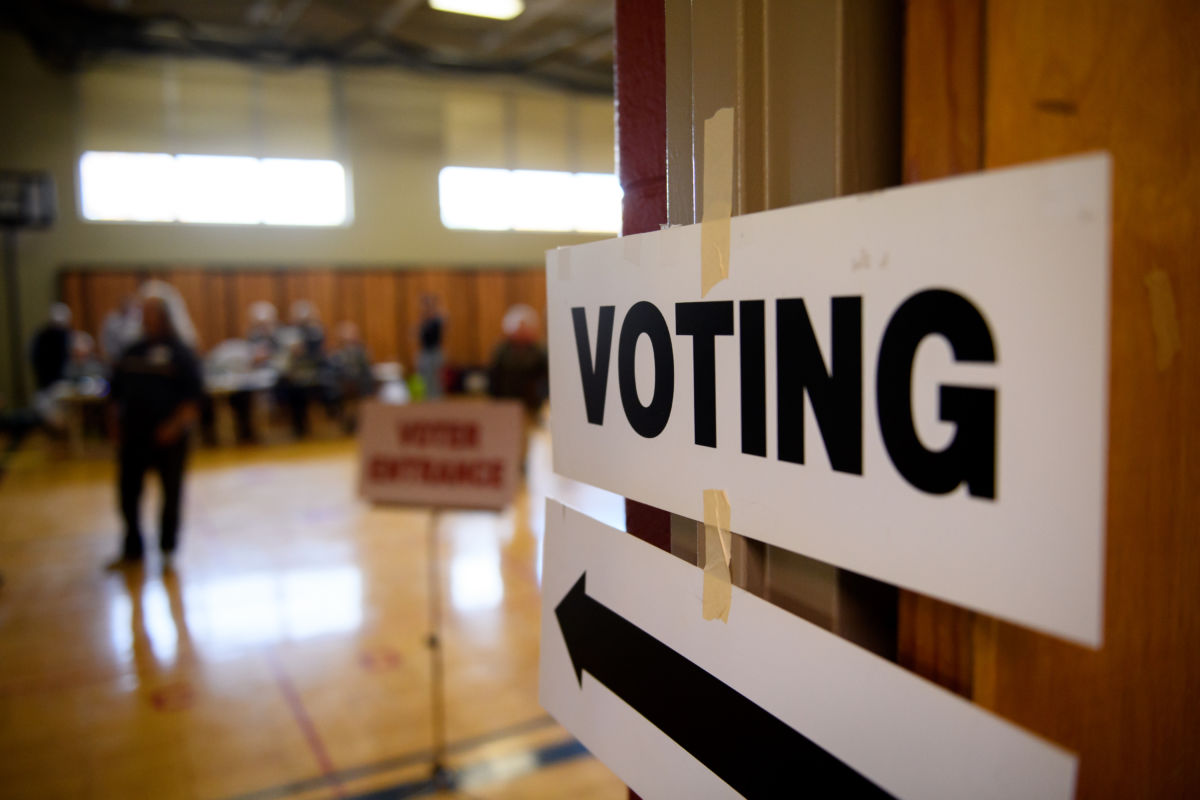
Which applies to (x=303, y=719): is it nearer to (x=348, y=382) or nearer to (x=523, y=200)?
(x=348, y=382)

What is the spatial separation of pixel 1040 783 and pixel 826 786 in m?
0.21

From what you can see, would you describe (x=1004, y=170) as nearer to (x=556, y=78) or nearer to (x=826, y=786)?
(x=826, y=786)

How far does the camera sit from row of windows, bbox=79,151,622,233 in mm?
12461

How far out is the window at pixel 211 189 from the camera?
12.4 meters

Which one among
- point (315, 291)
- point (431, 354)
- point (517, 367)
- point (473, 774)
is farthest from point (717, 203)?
point (315, 291)

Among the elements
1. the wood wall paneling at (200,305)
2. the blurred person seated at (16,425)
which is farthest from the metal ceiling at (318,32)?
the blurred person seated at (16,425)

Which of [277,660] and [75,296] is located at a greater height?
[75,296]

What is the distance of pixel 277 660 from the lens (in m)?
A: 3.84

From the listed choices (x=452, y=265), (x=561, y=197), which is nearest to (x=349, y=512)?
(x=452, y=265)

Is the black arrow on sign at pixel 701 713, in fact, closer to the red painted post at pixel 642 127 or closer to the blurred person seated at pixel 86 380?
the red painted post at pixel 642 127

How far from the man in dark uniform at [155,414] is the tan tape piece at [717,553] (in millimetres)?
5405

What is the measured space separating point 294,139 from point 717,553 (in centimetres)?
1473

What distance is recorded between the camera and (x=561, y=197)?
1608 centimetres

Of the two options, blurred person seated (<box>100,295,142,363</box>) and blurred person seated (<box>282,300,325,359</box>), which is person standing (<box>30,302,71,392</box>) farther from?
blurred person seated (<box>282,300,325,359</box>)
